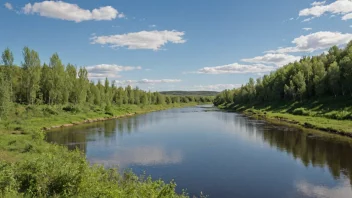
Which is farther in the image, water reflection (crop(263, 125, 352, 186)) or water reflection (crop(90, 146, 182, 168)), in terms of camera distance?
water reflection (crop(90, 146, 182, 168))

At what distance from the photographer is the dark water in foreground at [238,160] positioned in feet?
73.4

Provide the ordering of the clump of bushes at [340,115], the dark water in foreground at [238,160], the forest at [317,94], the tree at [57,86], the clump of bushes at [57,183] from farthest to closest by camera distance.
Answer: the tree at [57,86], the forest at [317,94], the clump of bushes at [340,115], the dark water in foreground at [238,160], the clump of bushes at [57,183]

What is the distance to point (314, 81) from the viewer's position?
278ft

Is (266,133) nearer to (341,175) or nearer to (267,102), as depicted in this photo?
(341,175)

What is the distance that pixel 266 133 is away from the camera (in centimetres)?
5025

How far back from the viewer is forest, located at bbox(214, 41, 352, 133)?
57369mm

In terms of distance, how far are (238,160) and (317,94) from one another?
203 feet

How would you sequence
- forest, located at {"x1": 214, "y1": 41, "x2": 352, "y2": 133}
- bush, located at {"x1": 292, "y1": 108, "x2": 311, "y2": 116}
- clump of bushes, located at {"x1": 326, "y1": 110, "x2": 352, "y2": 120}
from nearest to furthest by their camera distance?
clump of bushes, located at {"x1": 326, "y1": 110, "x2": 352, "y2": 120}, forest, located at {"x1": 214, "y1": 41, "x2": 352, "y2": 133}, bush, located at {"x1": 292, "y1": 108, "x2": 311, "y2": 116}

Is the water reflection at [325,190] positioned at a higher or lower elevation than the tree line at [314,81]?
lower

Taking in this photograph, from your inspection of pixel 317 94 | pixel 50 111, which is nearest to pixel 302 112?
pixel 317 94

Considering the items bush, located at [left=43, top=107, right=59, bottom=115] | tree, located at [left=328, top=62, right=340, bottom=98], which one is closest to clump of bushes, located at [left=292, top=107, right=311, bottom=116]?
tree, located at [left=328, top=62, right=340, bottom=98]

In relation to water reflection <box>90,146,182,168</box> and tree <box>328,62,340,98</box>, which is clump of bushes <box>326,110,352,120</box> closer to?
tree <box>328,62,340,98</box>

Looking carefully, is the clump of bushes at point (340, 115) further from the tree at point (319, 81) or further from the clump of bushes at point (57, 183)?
the clump of bushes at point (57, 183)

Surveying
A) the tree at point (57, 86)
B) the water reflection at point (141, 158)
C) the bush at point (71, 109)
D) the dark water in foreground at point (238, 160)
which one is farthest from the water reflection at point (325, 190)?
the tree at point (57, 86)
